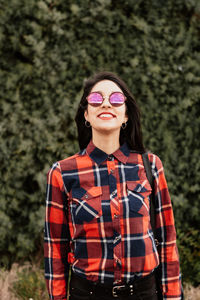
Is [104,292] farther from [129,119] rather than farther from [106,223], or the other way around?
[129,119]

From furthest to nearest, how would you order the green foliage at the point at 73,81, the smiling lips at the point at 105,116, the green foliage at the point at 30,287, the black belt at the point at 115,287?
1. the green foliage at the point at 73,81
2. the green foliage at the point at 30,287
3. the smiling lips at the point at 105,116
4. the black belt at the point at 115,287

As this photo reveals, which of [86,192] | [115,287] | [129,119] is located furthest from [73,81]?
[115,287]

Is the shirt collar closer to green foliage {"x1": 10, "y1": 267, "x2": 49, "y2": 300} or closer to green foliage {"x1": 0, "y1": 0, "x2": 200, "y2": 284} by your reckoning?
green foliage {"x1": 0, "y1": 0, "x2": 200, "y2": 284}

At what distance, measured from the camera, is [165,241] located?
5.84 ft

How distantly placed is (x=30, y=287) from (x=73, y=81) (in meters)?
2.10

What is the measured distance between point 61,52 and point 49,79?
0.32 meters

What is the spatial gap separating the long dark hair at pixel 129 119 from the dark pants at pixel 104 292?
2.49 ft

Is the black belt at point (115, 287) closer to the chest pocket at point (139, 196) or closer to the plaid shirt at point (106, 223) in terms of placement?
the plaid shirt at point (106, 223)

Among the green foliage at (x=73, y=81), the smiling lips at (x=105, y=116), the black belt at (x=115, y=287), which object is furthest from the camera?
the green foliage at (x=73, y=81)

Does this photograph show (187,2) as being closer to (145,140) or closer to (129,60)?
(129,60)

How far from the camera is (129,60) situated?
3.48 meters

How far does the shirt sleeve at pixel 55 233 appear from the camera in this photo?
1715 mm

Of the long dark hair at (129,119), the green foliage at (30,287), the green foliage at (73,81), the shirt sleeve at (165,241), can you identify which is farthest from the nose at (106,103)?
the green foliage at (30,287)

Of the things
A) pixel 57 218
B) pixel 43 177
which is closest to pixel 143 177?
pixel 57 218
